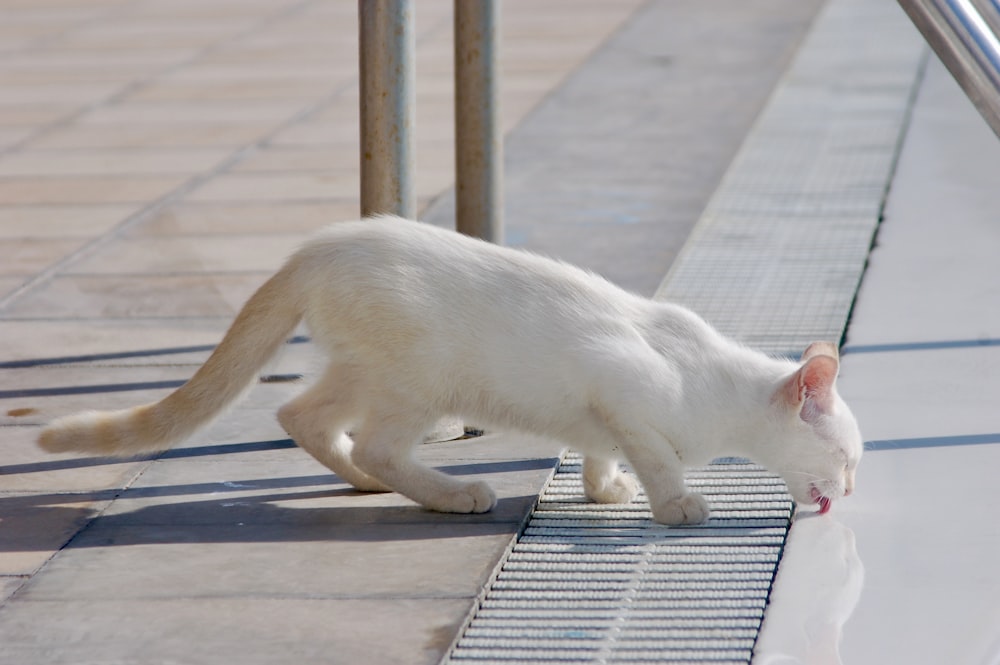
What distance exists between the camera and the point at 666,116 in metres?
8.52

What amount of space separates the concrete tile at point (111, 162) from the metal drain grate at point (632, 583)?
430 cm

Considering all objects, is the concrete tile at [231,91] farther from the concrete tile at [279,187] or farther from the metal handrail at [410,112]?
the metal handrail at [410,112]

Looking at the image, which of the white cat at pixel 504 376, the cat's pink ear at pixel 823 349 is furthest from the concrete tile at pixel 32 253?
the cat's pink ear at pixel 823 349

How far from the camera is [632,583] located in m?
3.36

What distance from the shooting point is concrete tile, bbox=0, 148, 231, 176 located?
7.64 meters

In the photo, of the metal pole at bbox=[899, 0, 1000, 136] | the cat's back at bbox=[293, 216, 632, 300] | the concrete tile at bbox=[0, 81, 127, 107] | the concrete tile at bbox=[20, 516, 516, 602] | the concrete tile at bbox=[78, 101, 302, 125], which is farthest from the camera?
the concrete tile at bbox=[0, 81, 127, 107]

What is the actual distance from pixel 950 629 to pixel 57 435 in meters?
2.19

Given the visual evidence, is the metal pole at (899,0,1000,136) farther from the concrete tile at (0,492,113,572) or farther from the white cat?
the concrete tile at (0,492,113,572)

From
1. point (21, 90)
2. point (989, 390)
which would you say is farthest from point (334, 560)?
point (21, 90)

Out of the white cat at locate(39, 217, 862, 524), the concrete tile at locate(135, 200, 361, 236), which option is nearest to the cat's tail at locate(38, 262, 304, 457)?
the white cat at locate(39, 217, 862, 524)

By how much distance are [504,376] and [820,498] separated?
83 cm

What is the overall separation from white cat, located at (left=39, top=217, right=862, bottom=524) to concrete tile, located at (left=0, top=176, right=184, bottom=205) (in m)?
3.50

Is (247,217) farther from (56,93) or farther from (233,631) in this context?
(233,631)

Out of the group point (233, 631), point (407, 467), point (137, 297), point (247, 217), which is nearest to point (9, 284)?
point (137, 297)
